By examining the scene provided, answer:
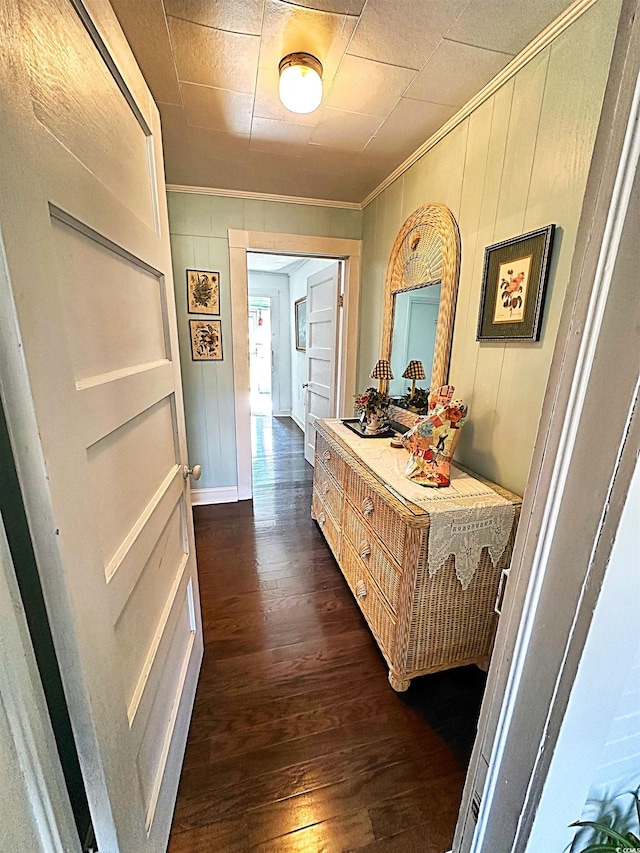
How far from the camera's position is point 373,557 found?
155 centimetres

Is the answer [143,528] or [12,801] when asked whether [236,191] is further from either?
[12,801]

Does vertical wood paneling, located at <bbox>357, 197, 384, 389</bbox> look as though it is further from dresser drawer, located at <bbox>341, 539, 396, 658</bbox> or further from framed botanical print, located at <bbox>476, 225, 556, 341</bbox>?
dresser drawer, located at <bbox>341, 539, 396, 658</bbox>

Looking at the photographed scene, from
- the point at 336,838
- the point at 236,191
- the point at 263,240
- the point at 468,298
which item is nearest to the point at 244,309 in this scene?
the point at 263,240

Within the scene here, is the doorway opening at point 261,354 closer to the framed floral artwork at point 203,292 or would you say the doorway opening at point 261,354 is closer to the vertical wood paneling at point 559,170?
the framed floral artwork at point 203,292

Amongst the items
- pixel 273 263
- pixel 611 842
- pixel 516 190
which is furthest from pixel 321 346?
pixel 611 842

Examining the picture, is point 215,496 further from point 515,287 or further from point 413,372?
point 515,287

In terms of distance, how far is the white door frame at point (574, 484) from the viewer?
1.50ft

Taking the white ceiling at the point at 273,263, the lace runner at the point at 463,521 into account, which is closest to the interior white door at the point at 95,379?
the lace runner at the point at 463,521

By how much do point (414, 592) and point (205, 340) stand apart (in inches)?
90.1

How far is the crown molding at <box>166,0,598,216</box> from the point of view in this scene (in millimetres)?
1062

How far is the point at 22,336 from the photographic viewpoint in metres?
0.43

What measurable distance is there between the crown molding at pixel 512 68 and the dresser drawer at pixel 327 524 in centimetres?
210

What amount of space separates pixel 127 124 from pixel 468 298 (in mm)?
1356

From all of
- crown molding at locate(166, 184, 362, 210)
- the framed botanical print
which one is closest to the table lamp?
the framed botanical print
